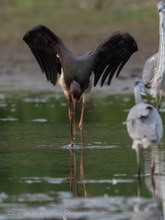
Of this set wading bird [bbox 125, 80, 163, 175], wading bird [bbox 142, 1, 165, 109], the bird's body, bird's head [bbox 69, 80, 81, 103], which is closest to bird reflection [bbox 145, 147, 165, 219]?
wading bird [bbox 125, 80, 163, 175]

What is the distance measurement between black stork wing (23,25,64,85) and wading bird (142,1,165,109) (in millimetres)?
1238

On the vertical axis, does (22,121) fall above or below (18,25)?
below

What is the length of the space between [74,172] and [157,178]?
3.09ft

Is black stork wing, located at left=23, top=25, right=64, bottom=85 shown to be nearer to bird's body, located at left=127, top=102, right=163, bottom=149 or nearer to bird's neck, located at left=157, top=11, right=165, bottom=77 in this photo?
bird's neck, located at left=157, top=11, right=165, bottom=77

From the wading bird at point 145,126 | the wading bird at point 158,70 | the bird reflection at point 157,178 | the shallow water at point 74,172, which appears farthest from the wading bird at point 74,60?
the wading bird at point 145,126

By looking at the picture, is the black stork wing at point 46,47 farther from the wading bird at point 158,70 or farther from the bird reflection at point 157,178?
the bird reflection at point 157,178

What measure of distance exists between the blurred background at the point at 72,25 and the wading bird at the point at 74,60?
572 centimetres

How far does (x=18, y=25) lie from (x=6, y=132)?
31.7 feet

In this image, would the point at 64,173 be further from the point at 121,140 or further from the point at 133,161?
the point at 121,140

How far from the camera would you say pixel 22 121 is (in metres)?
13.6

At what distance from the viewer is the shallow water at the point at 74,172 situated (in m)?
7.62

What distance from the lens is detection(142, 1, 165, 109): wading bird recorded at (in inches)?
474

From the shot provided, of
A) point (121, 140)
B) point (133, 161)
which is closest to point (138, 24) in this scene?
point (121, 140)

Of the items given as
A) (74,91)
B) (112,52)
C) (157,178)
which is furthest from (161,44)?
(157,178)
